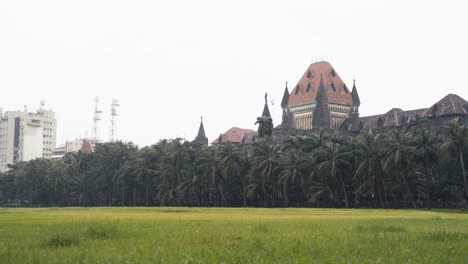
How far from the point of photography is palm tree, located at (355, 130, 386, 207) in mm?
81875

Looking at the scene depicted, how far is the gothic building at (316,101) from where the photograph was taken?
520ft

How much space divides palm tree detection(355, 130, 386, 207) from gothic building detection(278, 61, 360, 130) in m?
67.9

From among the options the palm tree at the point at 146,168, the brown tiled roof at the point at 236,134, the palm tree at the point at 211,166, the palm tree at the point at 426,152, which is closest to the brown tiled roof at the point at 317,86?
the brown tiled roof at the point at 236,134

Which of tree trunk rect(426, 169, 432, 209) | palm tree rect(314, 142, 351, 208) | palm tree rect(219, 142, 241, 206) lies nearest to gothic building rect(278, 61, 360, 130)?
palm tree rect(219, 142, 241, 206)

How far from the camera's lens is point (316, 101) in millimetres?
152625

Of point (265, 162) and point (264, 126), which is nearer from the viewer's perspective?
point (265, 162)

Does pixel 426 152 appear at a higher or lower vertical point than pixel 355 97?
lower

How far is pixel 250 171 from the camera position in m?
98.7

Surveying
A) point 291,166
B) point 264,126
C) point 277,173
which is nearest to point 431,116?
point 264,126

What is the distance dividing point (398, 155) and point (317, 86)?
8691 centimetres

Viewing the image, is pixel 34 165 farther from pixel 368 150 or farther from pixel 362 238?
pixel 362 238

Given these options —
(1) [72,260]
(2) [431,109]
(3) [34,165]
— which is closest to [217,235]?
(1) [72,260]

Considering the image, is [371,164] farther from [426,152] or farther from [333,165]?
[426,152]

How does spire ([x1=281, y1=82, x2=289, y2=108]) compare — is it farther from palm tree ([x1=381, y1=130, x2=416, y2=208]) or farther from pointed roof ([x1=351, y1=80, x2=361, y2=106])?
palm tree ([x1=381, y1=130, x2=416, y2=208])
